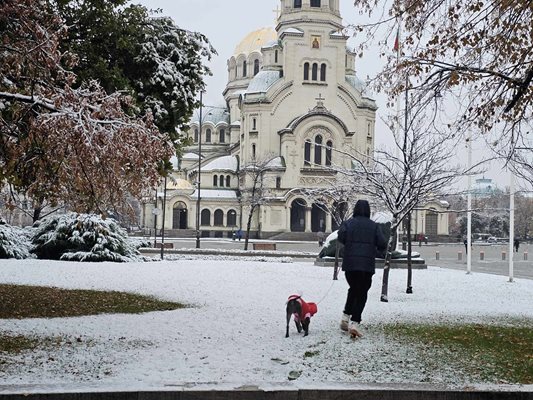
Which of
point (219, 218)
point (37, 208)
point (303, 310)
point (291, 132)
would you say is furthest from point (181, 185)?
point (303, 310)

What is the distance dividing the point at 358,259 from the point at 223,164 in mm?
75549

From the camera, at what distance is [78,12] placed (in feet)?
43.2

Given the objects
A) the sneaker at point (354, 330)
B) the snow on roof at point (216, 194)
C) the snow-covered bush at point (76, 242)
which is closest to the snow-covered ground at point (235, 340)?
the sneaker at point (354, 330)

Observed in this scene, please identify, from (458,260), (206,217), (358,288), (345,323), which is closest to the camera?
(358,288)

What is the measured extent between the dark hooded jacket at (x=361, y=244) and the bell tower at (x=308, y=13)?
227 ft

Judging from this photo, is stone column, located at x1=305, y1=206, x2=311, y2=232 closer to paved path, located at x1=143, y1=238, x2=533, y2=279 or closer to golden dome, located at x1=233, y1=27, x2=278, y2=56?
paved path, located at x1=143, y1=238, x2=533, y2=279

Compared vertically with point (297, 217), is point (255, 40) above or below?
above

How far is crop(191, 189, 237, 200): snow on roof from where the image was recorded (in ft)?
261

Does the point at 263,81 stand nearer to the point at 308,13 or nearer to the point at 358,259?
the point at 308,13

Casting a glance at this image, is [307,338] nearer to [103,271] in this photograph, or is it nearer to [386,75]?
[386,75]

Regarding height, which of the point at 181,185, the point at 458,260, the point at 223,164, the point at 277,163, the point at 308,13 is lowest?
the point at 458,260

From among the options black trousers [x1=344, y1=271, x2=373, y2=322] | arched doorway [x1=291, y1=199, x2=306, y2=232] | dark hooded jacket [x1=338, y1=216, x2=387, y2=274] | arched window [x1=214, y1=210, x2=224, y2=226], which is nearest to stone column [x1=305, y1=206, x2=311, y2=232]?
arched doorway [x1=291, y1=199, x2=306, y2=232]

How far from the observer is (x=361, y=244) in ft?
30.8

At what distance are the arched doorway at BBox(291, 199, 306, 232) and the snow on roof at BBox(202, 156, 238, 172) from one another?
12.8 meters
